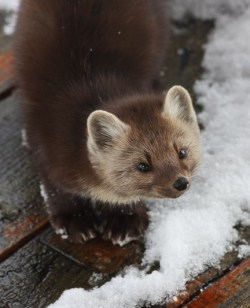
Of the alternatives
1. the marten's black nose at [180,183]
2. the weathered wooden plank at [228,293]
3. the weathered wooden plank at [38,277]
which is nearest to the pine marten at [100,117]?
the marten's black nose at [180,183]

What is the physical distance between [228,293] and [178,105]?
718 mm

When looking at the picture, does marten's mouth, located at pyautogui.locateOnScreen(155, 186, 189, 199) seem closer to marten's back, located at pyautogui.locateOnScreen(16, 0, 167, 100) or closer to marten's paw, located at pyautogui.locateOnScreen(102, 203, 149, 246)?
marten's paw, located at pyautogui.locateOnScreen(102, 203, 149, 246)

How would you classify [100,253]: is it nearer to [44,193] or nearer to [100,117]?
[44,193]

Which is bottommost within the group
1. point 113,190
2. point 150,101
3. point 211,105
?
point 211,105

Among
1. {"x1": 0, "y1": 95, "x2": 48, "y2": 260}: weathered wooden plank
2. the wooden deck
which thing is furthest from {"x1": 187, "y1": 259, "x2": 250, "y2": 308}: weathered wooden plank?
{"x1": 0, "y1": 95, "x2": 48, "y2": 260}: weathered wooden plank

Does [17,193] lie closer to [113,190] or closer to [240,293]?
[113,190]

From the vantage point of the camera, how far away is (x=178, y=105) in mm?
2385

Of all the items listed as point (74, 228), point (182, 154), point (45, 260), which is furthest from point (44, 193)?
point (182, 154)

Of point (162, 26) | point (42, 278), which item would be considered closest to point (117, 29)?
point (162, 26)

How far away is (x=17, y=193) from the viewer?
2791 mm

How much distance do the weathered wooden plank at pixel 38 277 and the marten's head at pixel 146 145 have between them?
344mm

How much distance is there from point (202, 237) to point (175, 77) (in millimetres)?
1218

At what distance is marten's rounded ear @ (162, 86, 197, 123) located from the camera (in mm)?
2332

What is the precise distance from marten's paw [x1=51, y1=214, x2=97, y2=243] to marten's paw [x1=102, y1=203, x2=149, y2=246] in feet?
0.21
